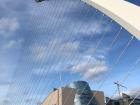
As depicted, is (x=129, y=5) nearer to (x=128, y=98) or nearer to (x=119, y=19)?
(x=119, y=19)

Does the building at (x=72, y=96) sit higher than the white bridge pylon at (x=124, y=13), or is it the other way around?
the building at (x=72, y=96)

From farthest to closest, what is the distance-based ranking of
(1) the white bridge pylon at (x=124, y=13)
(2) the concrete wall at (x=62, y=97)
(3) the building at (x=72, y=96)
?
1. (3) the building at (x=72, y=96)
2. (2) the concrete wall at (x=62, y=97)
3. (1) the white bridge pylon at (x=124, y=13)

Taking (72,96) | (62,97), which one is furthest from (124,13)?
(72,96)

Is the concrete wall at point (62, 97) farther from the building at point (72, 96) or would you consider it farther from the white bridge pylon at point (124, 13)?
the white bridge pylon at point (124, 13)

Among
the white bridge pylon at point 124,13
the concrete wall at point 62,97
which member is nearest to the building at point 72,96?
the concrete wall at point 62,97

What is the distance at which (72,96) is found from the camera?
326 ft

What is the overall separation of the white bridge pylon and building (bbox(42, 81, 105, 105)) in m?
80.3

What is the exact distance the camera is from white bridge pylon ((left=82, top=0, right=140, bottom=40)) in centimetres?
1378

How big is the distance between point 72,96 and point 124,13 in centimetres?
8640

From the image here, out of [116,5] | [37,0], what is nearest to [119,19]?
[116,5]

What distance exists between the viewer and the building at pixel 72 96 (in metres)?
96.1

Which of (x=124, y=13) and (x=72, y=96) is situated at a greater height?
(x=72, y=96)

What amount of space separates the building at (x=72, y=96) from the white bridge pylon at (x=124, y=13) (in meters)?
80.3

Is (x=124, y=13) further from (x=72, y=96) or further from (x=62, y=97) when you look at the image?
(x=72, y=96)
